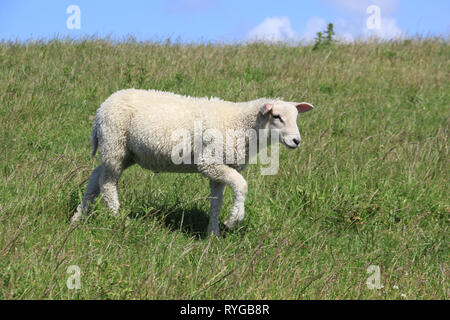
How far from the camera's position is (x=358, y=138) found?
25.9 feet

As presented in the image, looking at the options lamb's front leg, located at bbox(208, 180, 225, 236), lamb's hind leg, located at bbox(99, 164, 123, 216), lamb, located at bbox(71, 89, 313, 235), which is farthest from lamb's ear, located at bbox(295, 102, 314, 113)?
lamb's hind leg, located at bbox(99, 164, 123, 216)

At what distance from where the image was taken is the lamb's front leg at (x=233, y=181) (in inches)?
168

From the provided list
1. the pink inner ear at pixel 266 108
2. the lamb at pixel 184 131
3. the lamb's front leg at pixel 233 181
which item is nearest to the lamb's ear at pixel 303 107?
the lamb at pixel 184 131

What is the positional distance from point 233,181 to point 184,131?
64 cm

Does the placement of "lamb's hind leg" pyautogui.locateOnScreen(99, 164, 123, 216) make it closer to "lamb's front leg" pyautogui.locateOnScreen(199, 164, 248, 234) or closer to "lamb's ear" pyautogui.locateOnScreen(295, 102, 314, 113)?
"lamb's front leg" pyautogui.locateOnScreen(199, 164, 248, 234)

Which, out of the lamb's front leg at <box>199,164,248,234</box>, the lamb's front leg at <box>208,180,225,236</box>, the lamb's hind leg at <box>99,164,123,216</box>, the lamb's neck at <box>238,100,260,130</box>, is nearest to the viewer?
the lamb's front leg at <box>199,164,248,234</box>

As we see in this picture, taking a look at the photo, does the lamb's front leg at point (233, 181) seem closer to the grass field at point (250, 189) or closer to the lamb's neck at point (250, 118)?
the grass field at point (250, 189)

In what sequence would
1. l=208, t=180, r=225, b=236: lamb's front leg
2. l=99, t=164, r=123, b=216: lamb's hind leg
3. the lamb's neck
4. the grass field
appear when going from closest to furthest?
the grass field, the lamb's neck, l=208, t=180, r=225, b=236: lamb's front leg, l=99, t=164, r=123, b=216: lamb's hind leg

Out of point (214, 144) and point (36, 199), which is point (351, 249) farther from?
point (36, 199)

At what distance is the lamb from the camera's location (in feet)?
14.5

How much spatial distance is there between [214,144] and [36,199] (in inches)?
64.9

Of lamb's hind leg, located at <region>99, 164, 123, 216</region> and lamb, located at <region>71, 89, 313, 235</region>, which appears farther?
lamb's hind leg, located at <region>99, 164, 123, 216</region>

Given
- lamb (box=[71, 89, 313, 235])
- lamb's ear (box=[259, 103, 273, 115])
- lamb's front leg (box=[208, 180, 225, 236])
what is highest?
lamb's ear (box=[259, 103, 273, 115])
